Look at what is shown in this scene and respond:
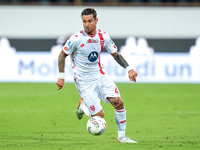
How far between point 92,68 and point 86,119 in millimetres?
3941

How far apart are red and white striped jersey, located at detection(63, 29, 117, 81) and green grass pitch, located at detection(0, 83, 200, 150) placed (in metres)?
1.15

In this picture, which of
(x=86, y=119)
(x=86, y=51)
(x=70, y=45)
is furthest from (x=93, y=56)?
(x=86, y=119)

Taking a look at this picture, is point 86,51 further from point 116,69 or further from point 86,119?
point 116,69

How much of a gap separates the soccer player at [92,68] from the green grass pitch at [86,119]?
546 mm

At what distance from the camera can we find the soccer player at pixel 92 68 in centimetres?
802

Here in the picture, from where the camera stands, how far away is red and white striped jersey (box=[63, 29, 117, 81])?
316 inches

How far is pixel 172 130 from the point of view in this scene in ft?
32.7

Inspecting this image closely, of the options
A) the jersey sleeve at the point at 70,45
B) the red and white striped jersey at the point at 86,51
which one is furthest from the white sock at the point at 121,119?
the jersey sleeve at the point at 70,45

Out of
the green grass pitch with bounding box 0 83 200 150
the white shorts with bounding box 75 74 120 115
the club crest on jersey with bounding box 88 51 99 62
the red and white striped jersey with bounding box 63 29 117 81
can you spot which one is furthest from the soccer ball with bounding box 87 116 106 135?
the club crest on jersey with bounding box 88 51 99 62

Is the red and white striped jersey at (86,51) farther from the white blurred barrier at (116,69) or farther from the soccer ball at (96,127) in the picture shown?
the white blurred barrier at (116,69)

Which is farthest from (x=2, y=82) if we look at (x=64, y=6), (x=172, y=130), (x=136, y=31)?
(x=172, y=130)

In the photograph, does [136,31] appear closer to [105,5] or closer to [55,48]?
[105,5]

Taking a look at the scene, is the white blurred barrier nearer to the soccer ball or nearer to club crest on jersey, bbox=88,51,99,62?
club crest on jersey, bbox=88,51,99,62

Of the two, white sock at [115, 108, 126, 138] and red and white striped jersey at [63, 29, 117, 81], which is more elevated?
red and white striped jersey at [63, 29, 117, 81]
